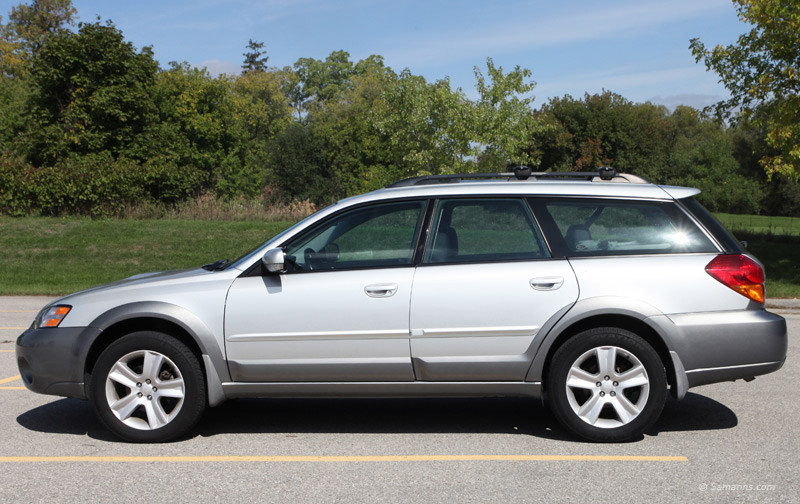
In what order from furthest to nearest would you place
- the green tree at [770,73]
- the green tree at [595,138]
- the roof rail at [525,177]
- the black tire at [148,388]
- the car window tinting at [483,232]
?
the green tree at [595,138] → the green tree at [770,73] → the roof rail at [525,177] → the car window tinting at [483,232] → the black tire at [148,388]

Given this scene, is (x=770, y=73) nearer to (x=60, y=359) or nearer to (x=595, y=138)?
(x=60, y=359)

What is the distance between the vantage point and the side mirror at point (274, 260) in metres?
5.48

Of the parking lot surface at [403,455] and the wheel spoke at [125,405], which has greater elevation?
the wheel spoke at [125,405]

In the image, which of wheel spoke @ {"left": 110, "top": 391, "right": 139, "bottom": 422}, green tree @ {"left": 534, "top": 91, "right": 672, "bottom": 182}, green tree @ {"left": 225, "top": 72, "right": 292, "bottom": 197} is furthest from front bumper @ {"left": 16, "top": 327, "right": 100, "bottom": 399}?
green tree @ {"left": 534, "top": 91, "right": 672, "bottom": 182}

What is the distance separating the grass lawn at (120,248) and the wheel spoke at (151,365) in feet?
45.2

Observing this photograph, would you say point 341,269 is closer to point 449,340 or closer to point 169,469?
point 449,340

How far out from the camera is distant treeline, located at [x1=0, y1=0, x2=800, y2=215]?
107 ft

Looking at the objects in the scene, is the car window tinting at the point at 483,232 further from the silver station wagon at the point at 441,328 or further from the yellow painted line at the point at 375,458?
the yellow painted line at the point at 375,458

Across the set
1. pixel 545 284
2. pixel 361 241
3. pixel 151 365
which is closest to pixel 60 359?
pixel 151 365

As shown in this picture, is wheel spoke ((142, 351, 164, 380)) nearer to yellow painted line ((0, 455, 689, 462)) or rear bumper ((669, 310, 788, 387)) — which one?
yellow painted line ((0, 455, 689, 462))

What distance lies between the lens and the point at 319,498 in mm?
4422

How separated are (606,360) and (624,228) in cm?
98

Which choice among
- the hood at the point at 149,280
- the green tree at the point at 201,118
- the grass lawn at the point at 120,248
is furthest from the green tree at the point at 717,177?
the hood at the point at 149,280

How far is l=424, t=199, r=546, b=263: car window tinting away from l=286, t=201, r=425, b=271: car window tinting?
0.59 feet
